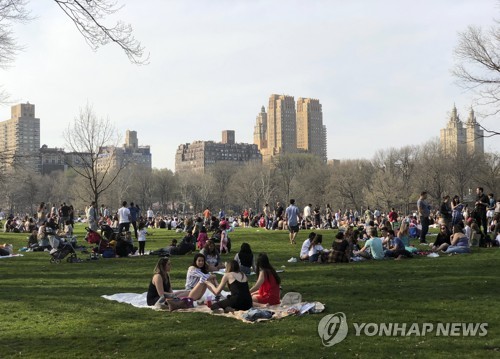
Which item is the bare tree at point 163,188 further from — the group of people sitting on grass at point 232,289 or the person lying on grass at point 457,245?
the group of people sitting on grass at point 232,289

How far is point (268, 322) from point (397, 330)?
84.6 inches

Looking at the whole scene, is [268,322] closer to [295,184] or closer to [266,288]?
[266,288]

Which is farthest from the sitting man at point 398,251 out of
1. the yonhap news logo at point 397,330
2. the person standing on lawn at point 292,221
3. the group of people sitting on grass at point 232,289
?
the yonhap news logo at point 397,330

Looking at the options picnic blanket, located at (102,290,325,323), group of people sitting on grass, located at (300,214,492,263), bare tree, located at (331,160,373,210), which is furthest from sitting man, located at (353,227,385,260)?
bare tree, located at (331,160,373,210)

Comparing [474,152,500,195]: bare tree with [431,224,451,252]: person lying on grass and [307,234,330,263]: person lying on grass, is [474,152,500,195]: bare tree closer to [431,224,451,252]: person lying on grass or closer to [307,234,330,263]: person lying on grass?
[431,224,451,252]: person lying on grass

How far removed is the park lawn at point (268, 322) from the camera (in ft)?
27.0

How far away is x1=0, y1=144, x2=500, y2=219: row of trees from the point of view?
262 feet

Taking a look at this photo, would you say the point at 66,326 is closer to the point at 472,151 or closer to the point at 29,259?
the point at 29,259

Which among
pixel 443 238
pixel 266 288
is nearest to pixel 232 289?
pixel 266 288

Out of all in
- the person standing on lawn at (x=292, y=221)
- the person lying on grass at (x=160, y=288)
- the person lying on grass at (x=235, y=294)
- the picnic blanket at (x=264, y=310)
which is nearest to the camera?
the picnic blanket at (x=264, y=310)

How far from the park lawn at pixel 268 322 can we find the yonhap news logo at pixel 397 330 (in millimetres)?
126

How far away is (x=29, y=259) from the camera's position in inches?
854

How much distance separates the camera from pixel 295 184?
104375 millimetres

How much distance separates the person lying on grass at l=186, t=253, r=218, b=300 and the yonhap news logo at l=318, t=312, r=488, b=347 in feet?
10.8
